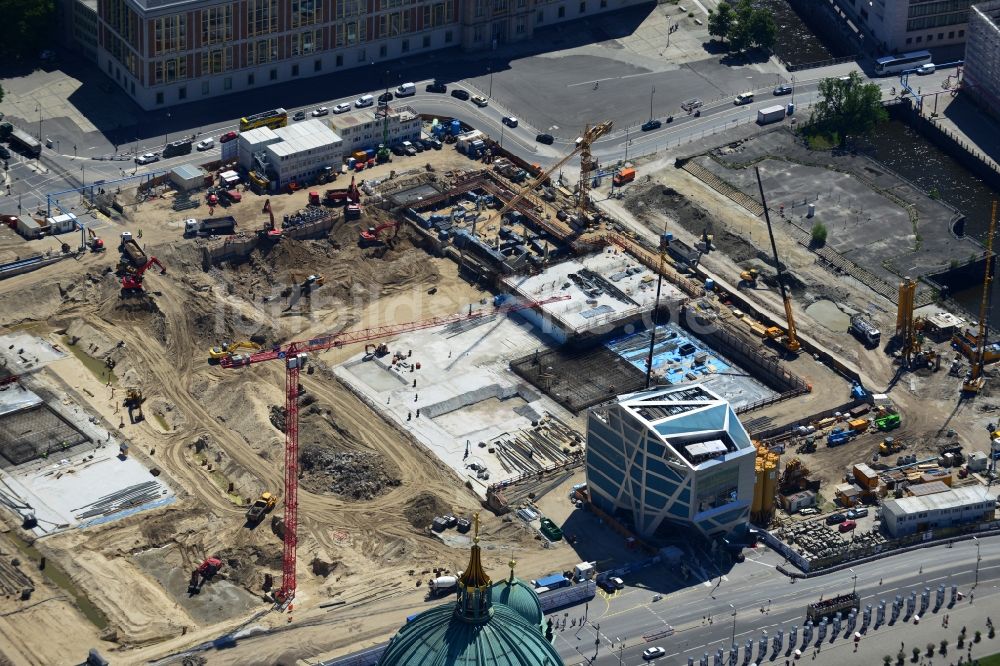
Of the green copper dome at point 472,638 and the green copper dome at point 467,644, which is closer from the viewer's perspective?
the green copper dome at point 472,638

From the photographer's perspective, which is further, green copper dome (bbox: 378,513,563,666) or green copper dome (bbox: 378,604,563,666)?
green copper dome (bbox: 378,604,563,666)

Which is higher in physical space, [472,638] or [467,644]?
[472,638]

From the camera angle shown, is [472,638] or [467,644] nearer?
[467,644]
